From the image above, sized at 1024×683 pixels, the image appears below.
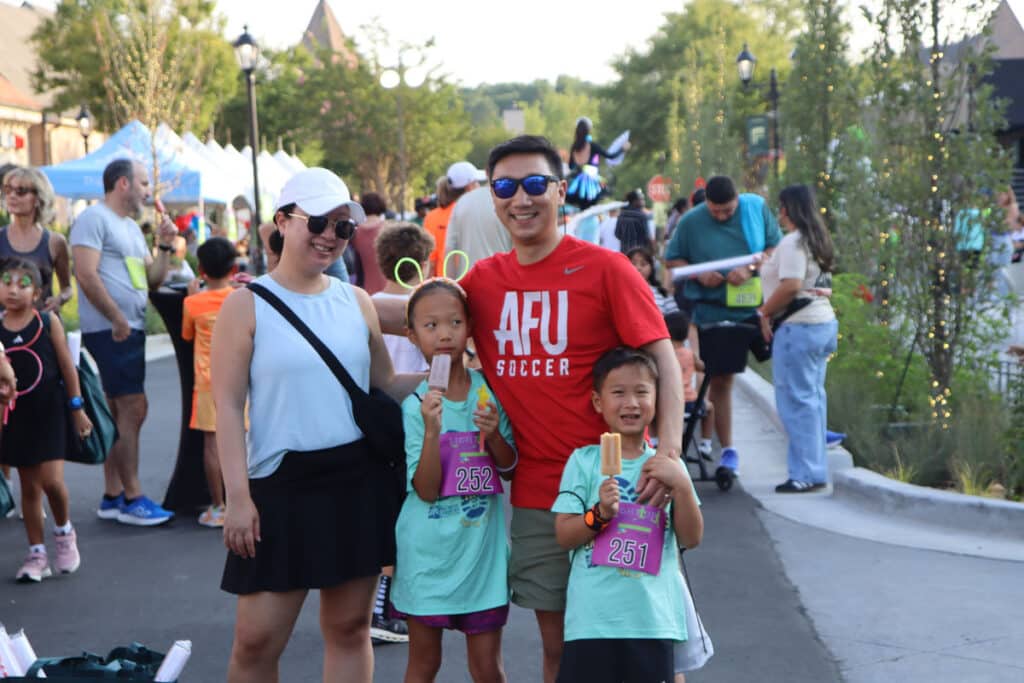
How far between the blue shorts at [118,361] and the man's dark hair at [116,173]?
92 centimetres

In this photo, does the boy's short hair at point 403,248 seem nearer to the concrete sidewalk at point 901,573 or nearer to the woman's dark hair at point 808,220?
the concrete sidewalk at point 901,573

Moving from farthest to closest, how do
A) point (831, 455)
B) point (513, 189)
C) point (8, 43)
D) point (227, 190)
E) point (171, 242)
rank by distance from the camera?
point (8, 43), point (227, 190), point (831, 455), point (171, 242), point (513, 189)

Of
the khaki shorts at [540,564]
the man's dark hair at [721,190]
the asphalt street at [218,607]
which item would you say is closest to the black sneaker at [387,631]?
the asphalt street at [218,607]

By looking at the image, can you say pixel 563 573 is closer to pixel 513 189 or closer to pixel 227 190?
pixel 513 189

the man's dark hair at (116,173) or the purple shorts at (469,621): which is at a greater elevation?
the man's dark hair at (116,173)

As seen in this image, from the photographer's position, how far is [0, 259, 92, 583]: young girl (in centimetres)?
671

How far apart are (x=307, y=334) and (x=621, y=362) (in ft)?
3.13

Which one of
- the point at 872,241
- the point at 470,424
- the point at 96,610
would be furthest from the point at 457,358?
the point at 872,241

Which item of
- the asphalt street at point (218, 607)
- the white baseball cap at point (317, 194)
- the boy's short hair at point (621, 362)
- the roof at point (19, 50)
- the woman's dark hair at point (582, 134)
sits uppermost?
the roof at point (19, 50)

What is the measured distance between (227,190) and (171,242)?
24119mm

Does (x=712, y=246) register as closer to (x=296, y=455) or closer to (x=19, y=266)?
(x=19, y=266)

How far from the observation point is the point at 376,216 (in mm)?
11508

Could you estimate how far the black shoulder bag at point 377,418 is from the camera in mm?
3816

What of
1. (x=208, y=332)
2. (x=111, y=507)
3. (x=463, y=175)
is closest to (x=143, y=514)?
(x=111, y=507)
